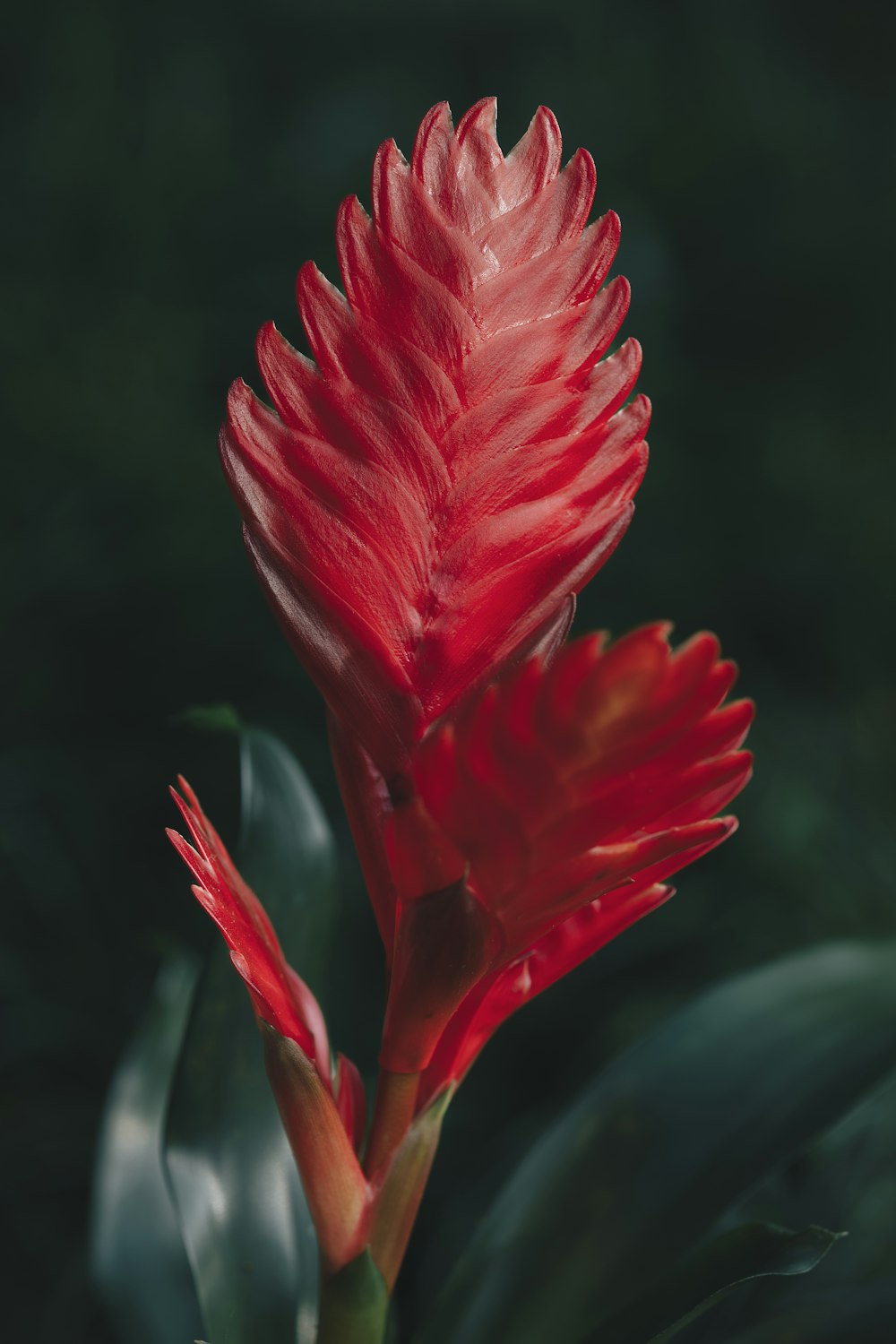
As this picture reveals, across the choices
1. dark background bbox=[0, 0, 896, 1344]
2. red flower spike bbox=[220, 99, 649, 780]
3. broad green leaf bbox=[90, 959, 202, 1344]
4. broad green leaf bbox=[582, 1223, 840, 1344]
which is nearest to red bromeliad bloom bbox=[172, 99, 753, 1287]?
red flower spike bbox=[220, 99, 649, 780]

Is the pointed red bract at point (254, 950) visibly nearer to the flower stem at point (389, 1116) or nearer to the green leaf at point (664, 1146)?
the flower stem at point (389, 1116)

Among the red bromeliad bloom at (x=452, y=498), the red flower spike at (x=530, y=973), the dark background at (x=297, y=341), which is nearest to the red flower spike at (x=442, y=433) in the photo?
the red bromeliad bloom at (x=452, y=498)

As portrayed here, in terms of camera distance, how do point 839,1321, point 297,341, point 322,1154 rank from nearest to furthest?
point 322,1154 → point 839,1321 → point 297,341

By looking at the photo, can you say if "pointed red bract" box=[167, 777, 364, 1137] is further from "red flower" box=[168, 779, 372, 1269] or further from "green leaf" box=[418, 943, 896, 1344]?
"green leaf" box=[418, 943, 896, 1344]

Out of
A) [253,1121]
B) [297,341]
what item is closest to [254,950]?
[253,1121]

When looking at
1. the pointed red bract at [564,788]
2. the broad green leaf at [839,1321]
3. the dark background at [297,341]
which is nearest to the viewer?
the pointed red bract at [564,788]

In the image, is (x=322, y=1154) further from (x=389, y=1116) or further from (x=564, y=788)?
(x=564, y=788)

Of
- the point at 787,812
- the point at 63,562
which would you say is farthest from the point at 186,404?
the point at 787,812
